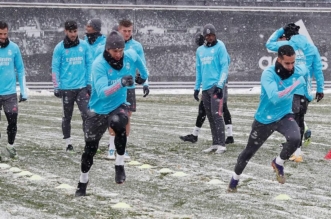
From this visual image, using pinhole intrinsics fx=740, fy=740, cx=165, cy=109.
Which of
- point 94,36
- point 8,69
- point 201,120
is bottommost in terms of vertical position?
point 201,120

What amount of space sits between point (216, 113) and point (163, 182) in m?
2.90

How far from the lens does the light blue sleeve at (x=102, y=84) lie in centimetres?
821

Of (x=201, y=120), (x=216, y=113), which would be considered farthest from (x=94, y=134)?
(x=201, y=120)

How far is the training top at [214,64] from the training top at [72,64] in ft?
6.07

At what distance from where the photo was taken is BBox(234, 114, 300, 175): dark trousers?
335 inches

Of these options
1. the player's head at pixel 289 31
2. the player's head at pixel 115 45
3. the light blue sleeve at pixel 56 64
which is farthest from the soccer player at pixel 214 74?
the player's head at pixel 115 45

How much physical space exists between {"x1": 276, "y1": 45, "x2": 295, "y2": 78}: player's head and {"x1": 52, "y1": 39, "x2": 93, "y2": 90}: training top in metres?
4.34

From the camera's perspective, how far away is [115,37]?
27.0 ft

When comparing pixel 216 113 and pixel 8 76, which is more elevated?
pixel 8 76

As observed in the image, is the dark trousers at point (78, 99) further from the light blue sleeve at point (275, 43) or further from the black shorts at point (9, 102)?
the light blue sleeve at point (275, 43)

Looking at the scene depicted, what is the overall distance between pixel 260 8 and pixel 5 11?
9016 mm

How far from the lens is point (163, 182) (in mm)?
9367

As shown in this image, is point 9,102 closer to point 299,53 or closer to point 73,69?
point 73,69

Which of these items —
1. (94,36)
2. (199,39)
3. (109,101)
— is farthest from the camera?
(199,39)
